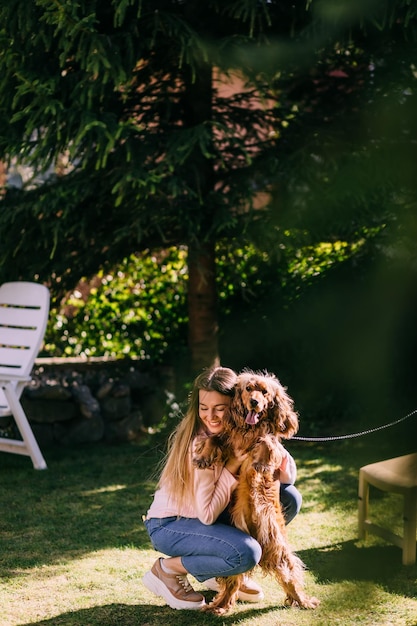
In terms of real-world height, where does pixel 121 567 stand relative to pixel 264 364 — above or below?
below

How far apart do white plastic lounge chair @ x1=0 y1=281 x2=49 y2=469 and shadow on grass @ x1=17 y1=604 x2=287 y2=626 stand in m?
2.24

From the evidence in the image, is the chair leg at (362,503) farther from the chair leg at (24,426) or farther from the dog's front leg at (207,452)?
the chair leg at (24,426)

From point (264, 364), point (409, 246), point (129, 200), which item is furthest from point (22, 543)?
point (409, 246)

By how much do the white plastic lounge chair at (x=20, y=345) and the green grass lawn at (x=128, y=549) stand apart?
0.62ft

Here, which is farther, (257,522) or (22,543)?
(22,543)

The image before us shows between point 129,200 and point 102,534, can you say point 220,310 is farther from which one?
point 102,534

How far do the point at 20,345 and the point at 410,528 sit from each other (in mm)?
3045

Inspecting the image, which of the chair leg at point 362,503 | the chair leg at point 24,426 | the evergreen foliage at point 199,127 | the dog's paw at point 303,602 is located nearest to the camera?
the dog's paw at point 303,602

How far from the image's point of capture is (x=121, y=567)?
12.9ft

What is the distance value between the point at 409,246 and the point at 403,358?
2.65ft

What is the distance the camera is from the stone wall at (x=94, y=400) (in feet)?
20.3

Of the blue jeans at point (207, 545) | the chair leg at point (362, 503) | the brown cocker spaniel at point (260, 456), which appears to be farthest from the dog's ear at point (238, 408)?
the chair leg at point (362, 503)

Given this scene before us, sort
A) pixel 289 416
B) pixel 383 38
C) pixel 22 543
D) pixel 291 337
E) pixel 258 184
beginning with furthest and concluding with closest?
pixel 291 337, pixel 258 184, pixel 383 38, pixel 22 543, pixel 289 416

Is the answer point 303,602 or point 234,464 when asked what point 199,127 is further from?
point 303,602
